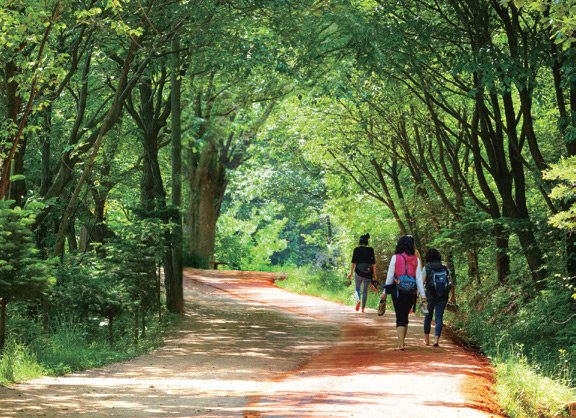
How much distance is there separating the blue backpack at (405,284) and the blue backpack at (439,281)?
780mm

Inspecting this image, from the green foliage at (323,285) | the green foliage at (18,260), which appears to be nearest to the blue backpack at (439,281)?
Answer: the green foliage at (18,260)

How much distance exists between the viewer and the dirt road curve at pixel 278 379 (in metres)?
8.15

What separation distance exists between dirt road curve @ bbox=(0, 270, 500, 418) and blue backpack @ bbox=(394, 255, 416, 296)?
1048 mm

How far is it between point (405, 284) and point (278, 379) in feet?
11.6

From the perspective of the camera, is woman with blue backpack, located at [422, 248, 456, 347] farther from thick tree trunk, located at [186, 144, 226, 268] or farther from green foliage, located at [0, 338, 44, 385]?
thick tree trunk, located at [186, 144, 226, 268]

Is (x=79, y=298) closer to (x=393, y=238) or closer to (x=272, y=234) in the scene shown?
(x=393, y=238)

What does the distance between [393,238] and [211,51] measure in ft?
53.9

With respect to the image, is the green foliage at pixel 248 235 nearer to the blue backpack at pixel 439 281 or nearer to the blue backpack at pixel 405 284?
the blue backpack at pixel 439 281

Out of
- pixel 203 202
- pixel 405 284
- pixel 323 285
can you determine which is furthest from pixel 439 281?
pixel 203 202

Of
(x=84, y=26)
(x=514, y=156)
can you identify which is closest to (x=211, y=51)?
(x=84, y=26)

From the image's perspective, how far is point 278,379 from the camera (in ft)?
35.2

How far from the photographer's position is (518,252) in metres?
16.1

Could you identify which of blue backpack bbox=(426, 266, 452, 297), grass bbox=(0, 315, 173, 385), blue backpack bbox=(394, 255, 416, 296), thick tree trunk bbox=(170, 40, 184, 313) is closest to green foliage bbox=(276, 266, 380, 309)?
thick tree trunk bbox=(170, 40, 184, 313)

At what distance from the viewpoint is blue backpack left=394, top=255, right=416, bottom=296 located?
522 inches
